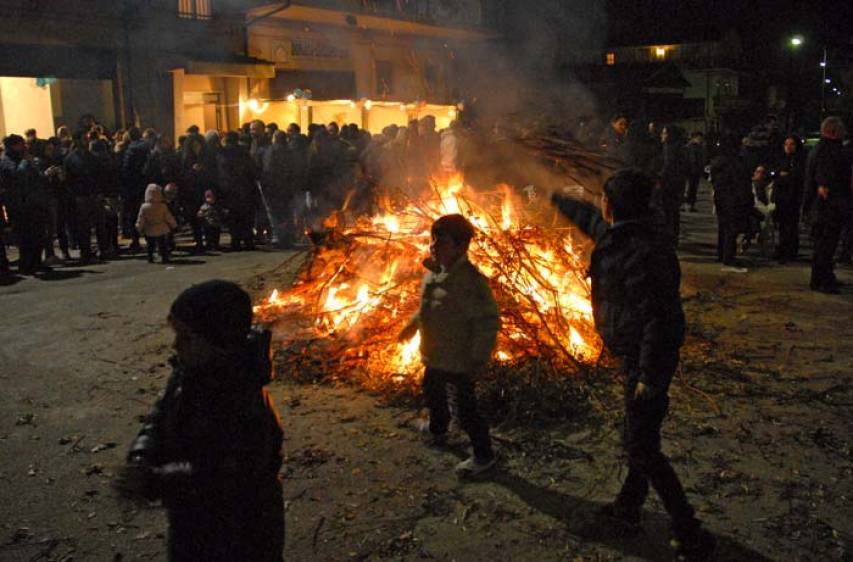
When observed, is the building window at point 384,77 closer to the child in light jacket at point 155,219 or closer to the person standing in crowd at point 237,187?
the person standing in crowd at point 237,187

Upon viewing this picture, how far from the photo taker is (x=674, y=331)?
3463 mm

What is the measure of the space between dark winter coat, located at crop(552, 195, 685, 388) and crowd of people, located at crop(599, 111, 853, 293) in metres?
6.39

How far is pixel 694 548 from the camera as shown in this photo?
3.53 m

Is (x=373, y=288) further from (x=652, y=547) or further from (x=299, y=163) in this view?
(x=299, y=163)

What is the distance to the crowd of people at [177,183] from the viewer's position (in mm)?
10953

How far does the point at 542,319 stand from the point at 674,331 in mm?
2717

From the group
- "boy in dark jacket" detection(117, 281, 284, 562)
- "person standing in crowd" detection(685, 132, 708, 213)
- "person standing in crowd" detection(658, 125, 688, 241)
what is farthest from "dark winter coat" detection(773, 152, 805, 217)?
"boy in dark jacket" detection(117, 281, 284, 562)

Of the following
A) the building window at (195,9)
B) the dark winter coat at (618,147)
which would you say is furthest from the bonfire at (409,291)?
the building window at (195,9)

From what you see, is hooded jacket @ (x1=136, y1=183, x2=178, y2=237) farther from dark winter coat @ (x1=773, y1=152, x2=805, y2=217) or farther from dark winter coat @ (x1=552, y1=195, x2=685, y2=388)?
dark winter coat @ (x1=773, y1=152, x2=805, y2=217)

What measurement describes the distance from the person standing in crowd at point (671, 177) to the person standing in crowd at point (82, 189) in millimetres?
9112

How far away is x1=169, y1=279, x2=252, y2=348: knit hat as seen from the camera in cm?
240

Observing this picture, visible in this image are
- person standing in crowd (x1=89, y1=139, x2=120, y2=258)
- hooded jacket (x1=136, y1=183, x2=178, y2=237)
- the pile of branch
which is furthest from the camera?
person standing in crowd (x1=89, y1=139, x2=120, y2=258)

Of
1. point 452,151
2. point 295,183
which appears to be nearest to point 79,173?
point 295,183

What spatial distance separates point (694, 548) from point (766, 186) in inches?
388
